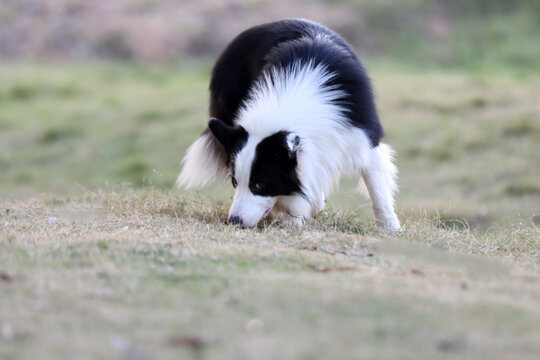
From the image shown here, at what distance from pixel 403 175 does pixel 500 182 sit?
1.43 metres

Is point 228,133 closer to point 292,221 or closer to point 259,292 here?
point 292,221

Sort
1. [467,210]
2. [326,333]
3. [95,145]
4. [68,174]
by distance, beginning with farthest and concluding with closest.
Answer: [95,145]
[68,174]
[467,210]
[326,333]

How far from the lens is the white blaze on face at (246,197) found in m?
5.11

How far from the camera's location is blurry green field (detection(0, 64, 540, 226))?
956 cm

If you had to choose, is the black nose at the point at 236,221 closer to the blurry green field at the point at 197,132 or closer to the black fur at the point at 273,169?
the black fur at the point at 273,169

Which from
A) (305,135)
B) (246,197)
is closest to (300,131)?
(305,135)

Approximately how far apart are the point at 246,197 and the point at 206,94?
9.42 m

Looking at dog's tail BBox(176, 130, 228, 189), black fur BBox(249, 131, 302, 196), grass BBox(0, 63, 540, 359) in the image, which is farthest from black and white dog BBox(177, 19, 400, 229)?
dog's tail BBox(176, 130, 228, 189)

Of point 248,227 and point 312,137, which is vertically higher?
point 312,137

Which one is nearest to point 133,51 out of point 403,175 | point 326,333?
point 403,175

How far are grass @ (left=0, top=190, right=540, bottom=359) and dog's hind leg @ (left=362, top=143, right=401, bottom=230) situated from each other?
62 cm

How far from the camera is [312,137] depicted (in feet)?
17.2

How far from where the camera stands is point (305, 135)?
205 inches

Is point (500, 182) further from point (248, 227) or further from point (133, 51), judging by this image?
point (133, 51)
